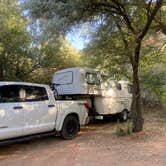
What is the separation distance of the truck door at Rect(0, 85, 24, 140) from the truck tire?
2097mm

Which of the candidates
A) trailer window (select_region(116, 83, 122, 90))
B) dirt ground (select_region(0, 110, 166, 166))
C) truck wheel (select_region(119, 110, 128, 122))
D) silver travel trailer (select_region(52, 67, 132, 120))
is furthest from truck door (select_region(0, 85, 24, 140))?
truck wheel (select_region(119, 110, 128, 122))

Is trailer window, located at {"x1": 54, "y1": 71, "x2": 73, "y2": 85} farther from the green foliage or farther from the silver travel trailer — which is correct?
the green foliage

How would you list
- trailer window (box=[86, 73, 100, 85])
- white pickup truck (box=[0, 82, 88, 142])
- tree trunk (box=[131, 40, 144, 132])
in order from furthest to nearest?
trailer window (box=[86, 73, 100, 85]) → tree trunk (box=[131, 40, 144, 132]) → white pickup truck (box=[0, 82, 88, 142])

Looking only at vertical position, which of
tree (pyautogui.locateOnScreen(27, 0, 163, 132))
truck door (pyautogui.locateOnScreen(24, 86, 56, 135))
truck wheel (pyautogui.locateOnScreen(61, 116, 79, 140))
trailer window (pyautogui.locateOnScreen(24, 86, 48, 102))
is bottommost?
truck wheel (pyautogui.locateOnScreen(61, 116, 79, 140))

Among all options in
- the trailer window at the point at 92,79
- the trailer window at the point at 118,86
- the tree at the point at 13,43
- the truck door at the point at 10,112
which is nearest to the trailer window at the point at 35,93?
the truck door at the point at 10,112

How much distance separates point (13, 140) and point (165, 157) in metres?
4.02

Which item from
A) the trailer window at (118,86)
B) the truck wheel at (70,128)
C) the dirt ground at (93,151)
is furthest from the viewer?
the trailer window at (118,86)

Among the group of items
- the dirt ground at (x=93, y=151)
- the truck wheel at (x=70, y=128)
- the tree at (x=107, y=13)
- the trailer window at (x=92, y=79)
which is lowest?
the dirt ground at (x=93, y=151)

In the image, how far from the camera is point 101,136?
1098cm

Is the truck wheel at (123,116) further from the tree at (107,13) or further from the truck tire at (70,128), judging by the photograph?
the truck tire at (70,128)

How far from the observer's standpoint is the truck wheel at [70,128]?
10.7 meters

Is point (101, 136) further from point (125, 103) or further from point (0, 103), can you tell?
point (125, 103)

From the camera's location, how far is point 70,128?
432 inches

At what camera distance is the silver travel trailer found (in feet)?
43.1
